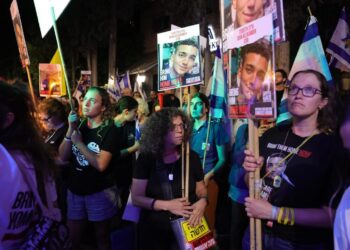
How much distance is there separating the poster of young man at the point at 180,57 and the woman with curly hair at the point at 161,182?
0.90 m

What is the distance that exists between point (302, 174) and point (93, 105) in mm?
2237

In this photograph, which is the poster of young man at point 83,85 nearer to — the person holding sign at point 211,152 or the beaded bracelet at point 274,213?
the person holding sign at point 211,152

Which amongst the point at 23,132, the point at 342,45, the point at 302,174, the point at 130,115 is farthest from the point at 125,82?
the point at 23,132

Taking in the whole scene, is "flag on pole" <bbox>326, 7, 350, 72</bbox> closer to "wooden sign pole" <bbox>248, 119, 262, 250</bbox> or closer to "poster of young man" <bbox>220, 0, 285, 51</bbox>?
"poster of young man" <bbox>220, 0, 285, 51</bbox>

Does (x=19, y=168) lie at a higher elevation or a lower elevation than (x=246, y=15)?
lower

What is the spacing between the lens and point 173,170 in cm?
328

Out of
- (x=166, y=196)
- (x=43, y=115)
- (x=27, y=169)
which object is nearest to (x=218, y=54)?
(x=43, y=115)

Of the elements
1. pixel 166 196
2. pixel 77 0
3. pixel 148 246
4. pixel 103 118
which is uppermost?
pixel 77 0

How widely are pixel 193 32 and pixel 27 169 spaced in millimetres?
2513

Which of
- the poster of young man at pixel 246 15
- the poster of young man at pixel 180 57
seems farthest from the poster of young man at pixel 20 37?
the poster of young man at pixel 246 15

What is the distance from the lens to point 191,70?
4.16 meters

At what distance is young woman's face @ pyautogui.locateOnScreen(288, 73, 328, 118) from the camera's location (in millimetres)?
2623

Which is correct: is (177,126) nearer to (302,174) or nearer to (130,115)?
(302,174)

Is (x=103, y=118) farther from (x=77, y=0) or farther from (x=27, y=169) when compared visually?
(x=77, y=0)
